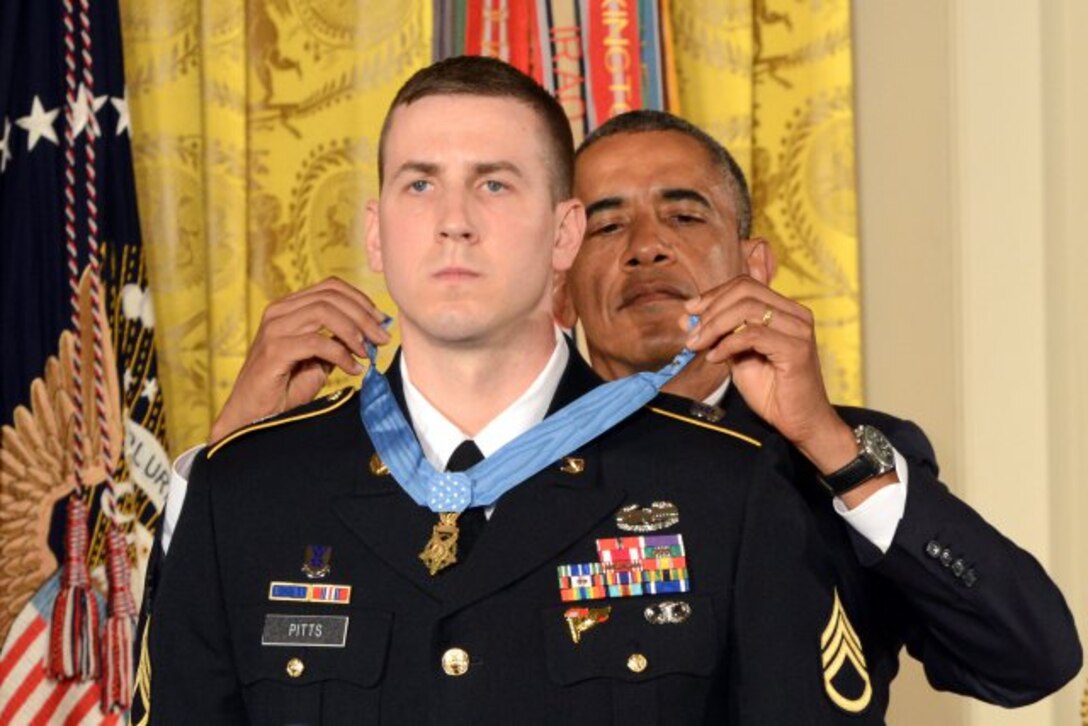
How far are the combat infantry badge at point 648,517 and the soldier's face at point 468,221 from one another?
0.22m

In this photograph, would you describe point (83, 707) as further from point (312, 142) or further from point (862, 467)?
point (862, 467)

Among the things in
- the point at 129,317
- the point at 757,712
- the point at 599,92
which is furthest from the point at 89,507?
the point at 757,712

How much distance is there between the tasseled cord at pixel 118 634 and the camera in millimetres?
3211

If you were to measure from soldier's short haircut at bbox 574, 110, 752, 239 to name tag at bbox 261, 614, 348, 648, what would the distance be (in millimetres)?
1074

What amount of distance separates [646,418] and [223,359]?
160 cm

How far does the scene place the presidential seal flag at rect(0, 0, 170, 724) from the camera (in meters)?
3.23

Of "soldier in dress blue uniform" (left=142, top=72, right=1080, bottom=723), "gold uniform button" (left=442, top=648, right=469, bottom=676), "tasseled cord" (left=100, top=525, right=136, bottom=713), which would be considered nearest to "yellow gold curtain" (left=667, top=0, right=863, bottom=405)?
"soldier in dress blue uniform" (left=142, top=72, right=1080, bottom=723)

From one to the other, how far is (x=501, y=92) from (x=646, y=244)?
715 millimetres

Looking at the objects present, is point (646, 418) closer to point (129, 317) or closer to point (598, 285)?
point (598, 285)

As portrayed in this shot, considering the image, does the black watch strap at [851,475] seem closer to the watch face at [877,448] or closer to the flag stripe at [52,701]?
the watch face at [877,448]

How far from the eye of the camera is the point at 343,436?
6.85 ft

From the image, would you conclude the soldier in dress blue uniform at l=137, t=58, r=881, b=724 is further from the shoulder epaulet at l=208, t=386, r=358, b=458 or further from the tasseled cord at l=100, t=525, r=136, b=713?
the tasseled cord at l=100, t=525, r=136, b=713

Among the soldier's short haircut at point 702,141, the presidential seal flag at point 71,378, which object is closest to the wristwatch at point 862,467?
the soldier's short haircut at point 702,141

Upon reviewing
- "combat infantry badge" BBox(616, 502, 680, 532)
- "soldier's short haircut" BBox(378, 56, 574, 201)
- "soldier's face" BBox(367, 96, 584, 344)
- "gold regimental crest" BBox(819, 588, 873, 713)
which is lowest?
"gold regimental crest" BBox(819, 588, 873, 713)
